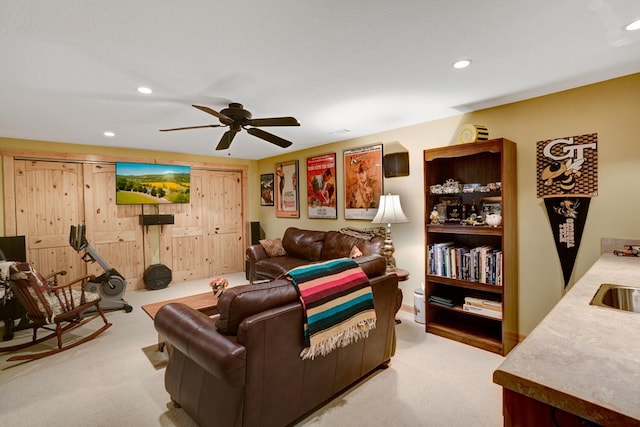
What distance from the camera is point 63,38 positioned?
1.79 meters

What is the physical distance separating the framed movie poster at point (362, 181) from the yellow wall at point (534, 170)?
407 mm

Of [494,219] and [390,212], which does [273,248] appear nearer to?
[390,212]

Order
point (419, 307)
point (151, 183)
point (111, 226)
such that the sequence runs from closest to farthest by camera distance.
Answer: point (419, 307)
point (111, 226)
point (151, 183)

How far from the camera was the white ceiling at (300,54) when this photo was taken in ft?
5.20

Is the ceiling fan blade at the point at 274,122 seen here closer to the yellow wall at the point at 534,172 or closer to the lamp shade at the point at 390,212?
the lamp shade at the point at 390,212

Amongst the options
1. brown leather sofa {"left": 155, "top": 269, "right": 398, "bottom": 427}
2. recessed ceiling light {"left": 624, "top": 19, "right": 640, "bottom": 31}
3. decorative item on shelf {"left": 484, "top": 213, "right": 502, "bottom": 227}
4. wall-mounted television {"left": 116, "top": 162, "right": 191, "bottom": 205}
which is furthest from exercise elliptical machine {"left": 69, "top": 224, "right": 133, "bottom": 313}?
recessed ceiling light {"left": 624, "top": 19, "right": 640, "bottom": 31}

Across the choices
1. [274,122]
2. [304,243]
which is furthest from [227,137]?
[304,243]

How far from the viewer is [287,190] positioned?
5.89 m

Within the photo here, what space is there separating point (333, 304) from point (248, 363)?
0.59m

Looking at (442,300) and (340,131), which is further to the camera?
(340,131)

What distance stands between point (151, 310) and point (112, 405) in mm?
821

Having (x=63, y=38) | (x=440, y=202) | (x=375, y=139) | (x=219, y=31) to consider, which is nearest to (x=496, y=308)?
(x=440, y=202)

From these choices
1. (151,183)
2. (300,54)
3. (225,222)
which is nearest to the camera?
(300,54)

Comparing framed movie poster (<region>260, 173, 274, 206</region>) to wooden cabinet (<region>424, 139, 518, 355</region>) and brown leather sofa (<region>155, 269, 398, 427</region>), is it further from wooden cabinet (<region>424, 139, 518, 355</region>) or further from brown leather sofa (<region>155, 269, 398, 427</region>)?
brown leather sofa (<region>155, 269, 398, 427</region>)
